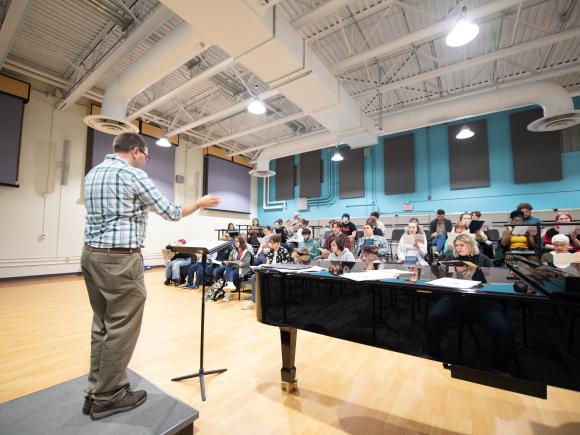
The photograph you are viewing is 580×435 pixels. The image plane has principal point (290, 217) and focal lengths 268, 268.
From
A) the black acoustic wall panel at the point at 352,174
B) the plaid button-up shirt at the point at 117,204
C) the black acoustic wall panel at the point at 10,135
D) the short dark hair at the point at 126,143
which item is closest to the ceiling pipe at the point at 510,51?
the black acoustic wall panel at the point at 352,174

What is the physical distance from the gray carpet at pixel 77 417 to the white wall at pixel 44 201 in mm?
5827

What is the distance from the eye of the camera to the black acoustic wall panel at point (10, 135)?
5.27 meters

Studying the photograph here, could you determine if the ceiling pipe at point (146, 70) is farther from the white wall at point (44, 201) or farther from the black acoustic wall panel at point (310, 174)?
the black acoustic wall panel at point (310, 174)

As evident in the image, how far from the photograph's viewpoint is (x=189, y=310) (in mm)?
3664

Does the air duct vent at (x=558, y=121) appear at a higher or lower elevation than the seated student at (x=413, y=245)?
higher

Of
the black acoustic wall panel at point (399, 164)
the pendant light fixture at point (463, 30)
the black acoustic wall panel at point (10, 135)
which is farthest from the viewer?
the black acoustic wall panel at point (399, 164)

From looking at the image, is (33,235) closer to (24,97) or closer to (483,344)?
(24,97)

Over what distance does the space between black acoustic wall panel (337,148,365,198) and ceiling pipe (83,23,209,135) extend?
19.7 feet

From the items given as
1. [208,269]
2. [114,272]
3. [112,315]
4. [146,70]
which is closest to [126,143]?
[114,272]

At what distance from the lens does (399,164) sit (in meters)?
8.04

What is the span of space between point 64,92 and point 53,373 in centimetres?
655

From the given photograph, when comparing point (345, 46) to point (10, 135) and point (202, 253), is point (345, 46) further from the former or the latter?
point (10, 135)

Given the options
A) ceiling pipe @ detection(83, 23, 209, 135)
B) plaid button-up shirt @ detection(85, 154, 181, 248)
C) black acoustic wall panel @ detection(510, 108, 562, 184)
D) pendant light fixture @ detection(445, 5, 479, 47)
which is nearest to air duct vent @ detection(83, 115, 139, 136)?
ceiling pipe @ detection(83, 23, 209, 135)

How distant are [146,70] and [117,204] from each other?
3.78 metres
